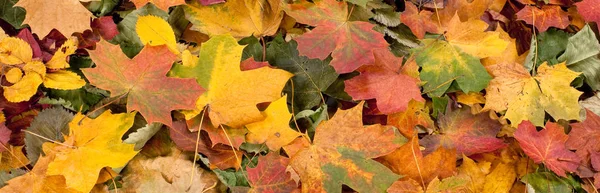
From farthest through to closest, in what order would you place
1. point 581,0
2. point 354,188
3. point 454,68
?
point 581,0 < point 454,68 < point 354,188

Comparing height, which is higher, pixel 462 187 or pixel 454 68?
pixel 454 68

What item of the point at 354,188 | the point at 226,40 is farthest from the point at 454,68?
the point at 226,40

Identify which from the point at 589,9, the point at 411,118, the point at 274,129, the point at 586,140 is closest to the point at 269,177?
the point at 274,129

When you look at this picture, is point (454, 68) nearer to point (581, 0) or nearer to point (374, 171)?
point (374, 171)

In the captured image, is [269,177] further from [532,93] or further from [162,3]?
[532,93]

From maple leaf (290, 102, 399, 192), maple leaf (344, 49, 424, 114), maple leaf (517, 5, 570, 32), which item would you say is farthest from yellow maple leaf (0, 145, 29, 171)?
maple leaf (517, 5, 570, 32)

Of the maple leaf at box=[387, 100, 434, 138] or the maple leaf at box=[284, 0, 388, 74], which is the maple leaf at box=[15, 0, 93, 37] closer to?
the maple leaf at box=[284, 0, 388, 74]
